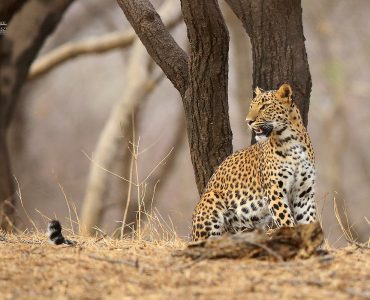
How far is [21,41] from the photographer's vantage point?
11461 mm

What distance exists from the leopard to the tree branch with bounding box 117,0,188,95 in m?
1.15

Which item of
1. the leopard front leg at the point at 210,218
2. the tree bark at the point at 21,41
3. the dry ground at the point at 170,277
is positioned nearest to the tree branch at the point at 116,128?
the tree bark at the point at 21,41

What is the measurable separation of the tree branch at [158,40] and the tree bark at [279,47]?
67 cm

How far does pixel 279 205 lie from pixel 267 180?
251mm

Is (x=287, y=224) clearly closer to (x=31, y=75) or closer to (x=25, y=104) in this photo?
(x=31, y=75)

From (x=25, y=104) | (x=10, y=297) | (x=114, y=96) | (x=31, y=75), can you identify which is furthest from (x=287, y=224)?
(x=114, y=96)

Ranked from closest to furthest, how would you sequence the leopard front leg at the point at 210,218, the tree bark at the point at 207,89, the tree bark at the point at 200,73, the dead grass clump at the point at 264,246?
the dead grass clump at the point at 264,246, the leopard front leg at the point at 210,218, the tree bark at the point at 207,89, the tree bark at the point at 200,73

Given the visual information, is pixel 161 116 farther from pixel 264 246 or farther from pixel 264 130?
pixel 264 246

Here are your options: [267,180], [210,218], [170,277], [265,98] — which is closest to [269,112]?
[265,98]

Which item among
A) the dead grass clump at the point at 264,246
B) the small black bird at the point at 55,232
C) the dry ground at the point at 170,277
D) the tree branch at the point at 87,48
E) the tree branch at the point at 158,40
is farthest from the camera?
the tree branch at the point at 87,48

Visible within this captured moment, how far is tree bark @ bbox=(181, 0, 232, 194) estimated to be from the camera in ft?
24.0

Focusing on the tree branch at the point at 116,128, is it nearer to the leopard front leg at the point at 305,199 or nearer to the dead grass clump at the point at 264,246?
the leopard front leg at the point at 305,199

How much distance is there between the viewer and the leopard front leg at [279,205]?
6.57 metres

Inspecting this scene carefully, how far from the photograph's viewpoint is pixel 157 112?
1123 inches
